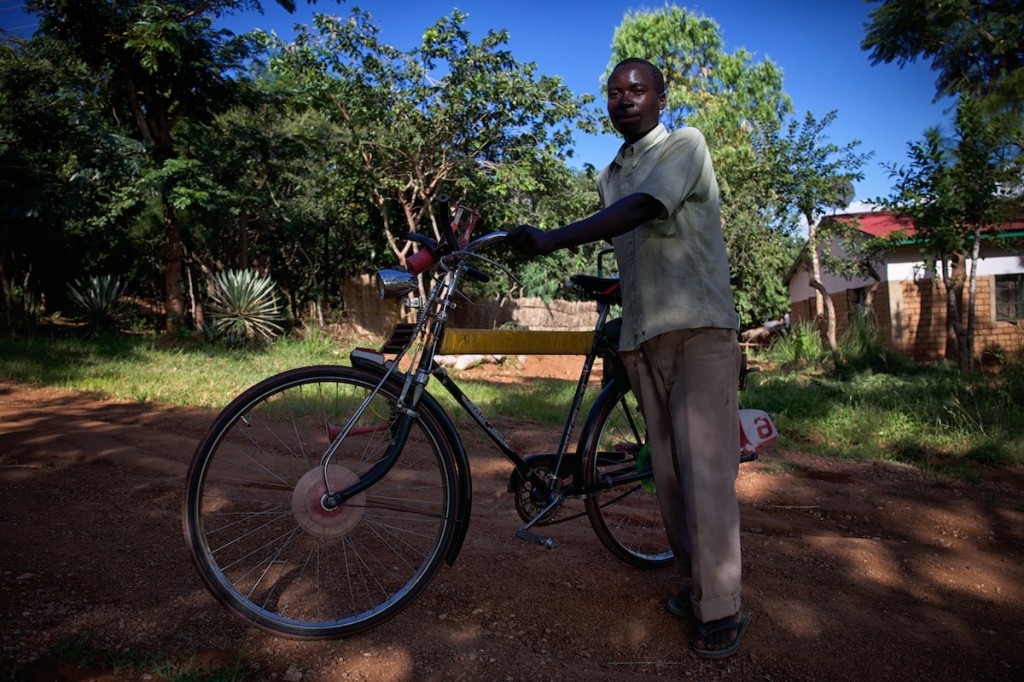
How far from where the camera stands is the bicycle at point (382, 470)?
88.4 inches

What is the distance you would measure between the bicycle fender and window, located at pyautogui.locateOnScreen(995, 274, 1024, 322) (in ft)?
54.2

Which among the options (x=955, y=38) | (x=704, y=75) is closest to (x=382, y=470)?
(x=955, y=38)

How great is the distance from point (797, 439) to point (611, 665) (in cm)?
515

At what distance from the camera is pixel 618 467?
3000 mm

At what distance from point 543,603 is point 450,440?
0.73m

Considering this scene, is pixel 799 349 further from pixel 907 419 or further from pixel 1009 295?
pixel 907 419

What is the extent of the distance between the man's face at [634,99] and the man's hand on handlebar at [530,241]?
21.8 inches

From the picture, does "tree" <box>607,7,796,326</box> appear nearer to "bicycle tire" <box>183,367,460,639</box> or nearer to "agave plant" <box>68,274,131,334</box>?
"agave plant" <box>68,274,131,334</box>

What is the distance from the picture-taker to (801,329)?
14617 millimetres

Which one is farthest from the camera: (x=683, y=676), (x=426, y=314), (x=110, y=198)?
(x=110, y=198)

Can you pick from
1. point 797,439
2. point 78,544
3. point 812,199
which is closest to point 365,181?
point 812,199

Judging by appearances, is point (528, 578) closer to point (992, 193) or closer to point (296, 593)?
point (296, 593)

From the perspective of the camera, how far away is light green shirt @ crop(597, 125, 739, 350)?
230 centimetres

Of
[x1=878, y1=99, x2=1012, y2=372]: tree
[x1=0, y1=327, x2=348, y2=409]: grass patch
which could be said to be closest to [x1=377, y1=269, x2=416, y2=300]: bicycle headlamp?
[x1=0, y1=327, x2=348, y2=409]: grass patch
